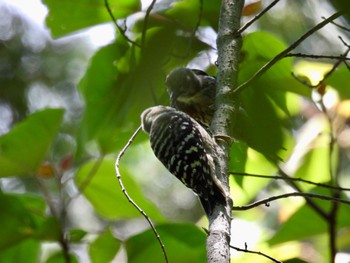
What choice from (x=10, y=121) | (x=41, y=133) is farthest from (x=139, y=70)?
(x=10, y=121)

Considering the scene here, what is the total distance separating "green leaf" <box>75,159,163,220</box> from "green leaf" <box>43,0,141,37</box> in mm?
536

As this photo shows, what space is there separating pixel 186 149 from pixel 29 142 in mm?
533

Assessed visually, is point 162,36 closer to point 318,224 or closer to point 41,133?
point 41,133

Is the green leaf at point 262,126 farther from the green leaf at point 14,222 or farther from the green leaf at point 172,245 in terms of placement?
the green leaf at point 14,222

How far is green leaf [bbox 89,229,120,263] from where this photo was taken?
1.90m

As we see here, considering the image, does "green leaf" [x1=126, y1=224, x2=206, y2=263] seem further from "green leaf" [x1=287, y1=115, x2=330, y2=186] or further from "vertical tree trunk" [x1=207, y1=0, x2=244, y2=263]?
"green leaf" [x1=287, y1=115, x2=330, y2=186]

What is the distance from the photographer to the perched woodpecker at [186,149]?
1.88 metres

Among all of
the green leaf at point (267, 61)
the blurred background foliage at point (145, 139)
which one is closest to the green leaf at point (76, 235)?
the blurred background foliage at point (145, 139)

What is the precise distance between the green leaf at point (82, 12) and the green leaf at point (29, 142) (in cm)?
49

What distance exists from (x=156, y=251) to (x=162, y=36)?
0.74 metres

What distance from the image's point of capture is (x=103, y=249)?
191 cm

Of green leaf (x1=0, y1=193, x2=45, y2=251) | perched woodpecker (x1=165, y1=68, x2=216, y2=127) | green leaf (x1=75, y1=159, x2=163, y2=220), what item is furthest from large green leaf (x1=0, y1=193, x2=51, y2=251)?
perched woodpecker (x1=165, y1=68, x2=216, y2=127)

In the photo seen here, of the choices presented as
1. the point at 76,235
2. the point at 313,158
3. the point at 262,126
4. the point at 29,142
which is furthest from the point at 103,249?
the point at 313,158

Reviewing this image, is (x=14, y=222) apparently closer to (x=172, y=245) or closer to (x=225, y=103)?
(x=172, y=245)
